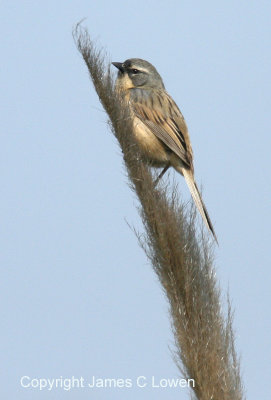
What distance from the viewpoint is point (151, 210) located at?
333 cm

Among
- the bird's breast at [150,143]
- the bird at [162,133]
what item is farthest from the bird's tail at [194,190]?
the bird's breast at [150,143]

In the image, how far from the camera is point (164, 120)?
6.28 metres

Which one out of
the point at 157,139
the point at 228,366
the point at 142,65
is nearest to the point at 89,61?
the point at 228,366

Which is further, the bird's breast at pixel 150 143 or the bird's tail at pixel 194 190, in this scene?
the bird's breast at pixel 150 143

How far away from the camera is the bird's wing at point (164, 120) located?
613cm

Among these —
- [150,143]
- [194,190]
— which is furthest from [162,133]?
[194,190]

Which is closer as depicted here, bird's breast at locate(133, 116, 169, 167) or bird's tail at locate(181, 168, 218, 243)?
bird's tail at locate(181, 168, 218, 243)

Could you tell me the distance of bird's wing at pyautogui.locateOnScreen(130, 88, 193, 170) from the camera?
20.1 ft

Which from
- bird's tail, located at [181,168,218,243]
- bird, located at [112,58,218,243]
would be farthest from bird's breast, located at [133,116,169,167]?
bird's tail, located at [181,168,218,243]

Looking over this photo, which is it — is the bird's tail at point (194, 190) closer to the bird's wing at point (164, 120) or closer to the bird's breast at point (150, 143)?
the bird's wing at point (164, 120)

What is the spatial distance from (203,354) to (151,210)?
2.37ft

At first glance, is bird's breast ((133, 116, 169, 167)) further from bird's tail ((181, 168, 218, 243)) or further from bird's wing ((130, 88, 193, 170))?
bird's tail ((181, 168, 218, 243))

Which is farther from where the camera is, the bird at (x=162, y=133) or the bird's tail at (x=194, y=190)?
the bird at (x=162, y=133)

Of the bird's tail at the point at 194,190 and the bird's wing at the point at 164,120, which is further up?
the bird's wing at the point at 164,120
